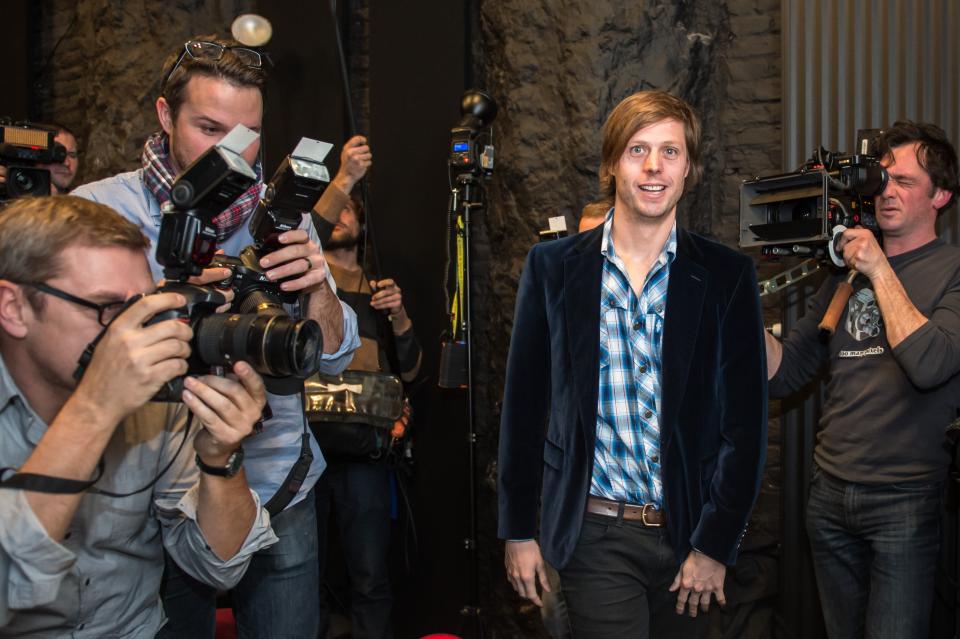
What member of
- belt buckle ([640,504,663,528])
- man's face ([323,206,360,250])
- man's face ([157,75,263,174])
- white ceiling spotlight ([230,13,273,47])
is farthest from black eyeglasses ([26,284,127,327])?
white ceiling spotlight ([230,13,273,47])

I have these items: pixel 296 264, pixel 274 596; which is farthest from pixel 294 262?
pixel 274 596

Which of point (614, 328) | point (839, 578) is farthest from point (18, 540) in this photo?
point (839, 578)

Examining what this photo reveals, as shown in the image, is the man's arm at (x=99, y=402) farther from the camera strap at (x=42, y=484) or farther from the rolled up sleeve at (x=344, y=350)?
the rolled up sleeve at (x=344, y=350)

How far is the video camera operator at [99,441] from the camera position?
1.21 meters

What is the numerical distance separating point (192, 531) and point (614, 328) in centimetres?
94

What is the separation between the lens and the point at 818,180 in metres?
2.24

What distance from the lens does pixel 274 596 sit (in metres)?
1.80

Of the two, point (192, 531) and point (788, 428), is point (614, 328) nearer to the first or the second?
point (192, 531)

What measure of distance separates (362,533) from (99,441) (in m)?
1.97

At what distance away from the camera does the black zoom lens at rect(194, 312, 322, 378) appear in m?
1.30

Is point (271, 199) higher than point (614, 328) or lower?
higher

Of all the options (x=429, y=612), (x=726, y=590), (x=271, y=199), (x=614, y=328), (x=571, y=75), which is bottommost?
(x=429, y=612)

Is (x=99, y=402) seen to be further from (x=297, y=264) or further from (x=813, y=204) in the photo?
(x=813, y=204)

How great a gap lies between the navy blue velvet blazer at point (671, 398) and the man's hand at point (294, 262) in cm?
50
